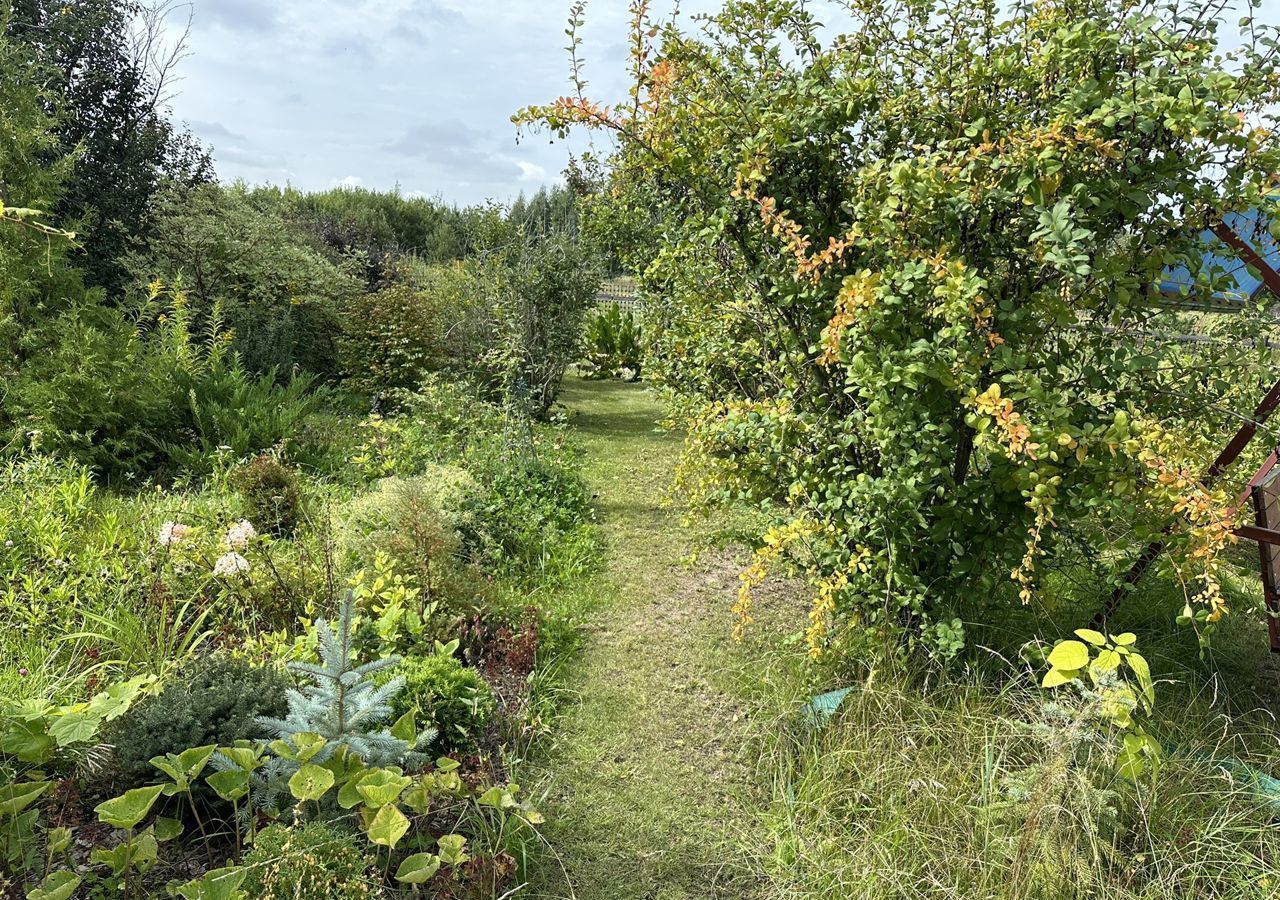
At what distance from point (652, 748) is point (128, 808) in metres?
1.65

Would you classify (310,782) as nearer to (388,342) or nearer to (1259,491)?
(1259,491)

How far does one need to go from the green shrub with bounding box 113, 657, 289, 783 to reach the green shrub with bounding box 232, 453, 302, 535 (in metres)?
1.92

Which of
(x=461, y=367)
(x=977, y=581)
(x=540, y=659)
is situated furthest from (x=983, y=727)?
(x=461, y=367)

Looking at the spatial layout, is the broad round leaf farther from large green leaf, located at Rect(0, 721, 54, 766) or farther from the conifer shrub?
the conifer shrub

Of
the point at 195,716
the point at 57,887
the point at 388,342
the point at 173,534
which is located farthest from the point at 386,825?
the point at 388,342

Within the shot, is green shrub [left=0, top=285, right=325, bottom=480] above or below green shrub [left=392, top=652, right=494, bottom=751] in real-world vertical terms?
above

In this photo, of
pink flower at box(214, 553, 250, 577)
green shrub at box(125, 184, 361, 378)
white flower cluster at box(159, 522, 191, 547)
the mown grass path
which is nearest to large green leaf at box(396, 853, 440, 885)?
the mown grass path

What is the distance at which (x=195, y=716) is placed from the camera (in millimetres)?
2158

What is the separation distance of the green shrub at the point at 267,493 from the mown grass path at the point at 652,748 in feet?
5.97

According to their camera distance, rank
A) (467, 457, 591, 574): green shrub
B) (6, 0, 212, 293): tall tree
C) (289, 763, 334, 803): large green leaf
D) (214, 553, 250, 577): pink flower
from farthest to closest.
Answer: (6, 0, 212, 293): tall tree < (467, 457, 591, 574): green shrub < (214, 553, 250, 577): pink flower < (289, 763, 334, 803): large green leaf

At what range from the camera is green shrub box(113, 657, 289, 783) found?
2.10 meters

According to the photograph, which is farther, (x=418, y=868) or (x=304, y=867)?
(x=418, y=868)

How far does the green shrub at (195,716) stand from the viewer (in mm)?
2104

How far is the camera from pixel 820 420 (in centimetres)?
283
